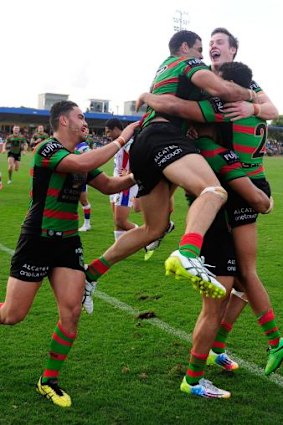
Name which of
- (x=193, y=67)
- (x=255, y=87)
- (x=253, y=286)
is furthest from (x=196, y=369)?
(x=255, y=87)

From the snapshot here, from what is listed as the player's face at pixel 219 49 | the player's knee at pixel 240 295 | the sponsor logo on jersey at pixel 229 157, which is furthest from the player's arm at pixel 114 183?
the player's knee at pixel 240 295

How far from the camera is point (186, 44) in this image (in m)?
4.26

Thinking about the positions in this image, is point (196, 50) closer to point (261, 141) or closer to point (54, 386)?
point (261, 141)

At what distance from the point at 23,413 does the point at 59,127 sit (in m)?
2.02

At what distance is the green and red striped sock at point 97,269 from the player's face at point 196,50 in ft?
5.76

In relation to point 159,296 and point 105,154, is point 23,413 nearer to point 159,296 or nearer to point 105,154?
point 105,154

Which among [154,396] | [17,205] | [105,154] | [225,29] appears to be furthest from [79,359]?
[17,205]

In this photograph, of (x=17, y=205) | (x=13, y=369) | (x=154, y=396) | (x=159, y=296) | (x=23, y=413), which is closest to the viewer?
(x=23, y=413)

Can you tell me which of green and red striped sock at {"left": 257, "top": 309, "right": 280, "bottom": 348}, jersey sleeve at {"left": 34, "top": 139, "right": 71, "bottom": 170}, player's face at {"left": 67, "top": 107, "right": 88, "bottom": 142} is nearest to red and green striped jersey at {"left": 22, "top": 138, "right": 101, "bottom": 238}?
jersey sleeve at {"left": 34, "top": 139, "right": 71, "bottom": 170}

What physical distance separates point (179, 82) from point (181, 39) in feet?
1.72

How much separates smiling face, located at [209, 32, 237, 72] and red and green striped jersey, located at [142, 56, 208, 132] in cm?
38

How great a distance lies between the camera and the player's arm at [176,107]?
3805mm

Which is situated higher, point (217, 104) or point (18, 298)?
point (217, 104)

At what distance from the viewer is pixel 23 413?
3.63m
